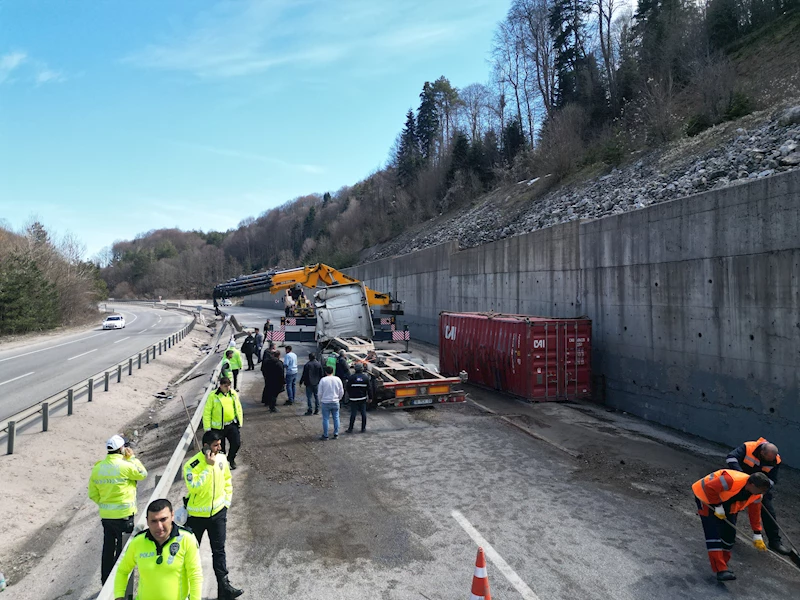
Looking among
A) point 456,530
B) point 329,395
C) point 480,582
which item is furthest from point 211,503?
point 329,395

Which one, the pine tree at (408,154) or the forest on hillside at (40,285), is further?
the pine tree at (408,154)

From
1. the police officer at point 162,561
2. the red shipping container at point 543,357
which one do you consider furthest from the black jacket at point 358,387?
the police officer at point 162,561

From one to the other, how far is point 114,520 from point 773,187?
37.9 ft

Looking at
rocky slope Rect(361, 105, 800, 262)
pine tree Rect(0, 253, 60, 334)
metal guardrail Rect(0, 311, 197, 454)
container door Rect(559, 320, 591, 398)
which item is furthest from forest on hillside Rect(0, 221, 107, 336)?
container door Rect(559, 320, 591, 398)

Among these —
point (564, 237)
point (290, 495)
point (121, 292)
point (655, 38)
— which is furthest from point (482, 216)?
point (121, 292)

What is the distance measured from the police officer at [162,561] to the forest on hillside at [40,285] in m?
41.3

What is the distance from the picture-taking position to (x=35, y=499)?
9.45 metres

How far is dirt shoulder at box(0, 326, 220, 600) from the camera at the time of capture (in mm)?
7293

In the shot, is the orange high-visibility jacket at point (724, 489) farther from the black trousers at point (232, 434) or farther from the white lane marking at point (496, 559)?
the black trousers at point (232, 434)

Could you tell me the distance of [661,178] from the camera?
65.8 feet

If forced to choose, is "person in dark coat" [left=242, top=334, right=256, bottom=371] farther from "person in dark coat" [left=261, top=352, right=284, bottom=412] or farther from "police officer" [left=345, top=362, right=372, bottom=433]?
"police officer" [left=345, top=362, right=372, bottom=433]

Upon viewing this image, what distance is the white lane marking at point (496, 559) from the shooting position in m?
5.27

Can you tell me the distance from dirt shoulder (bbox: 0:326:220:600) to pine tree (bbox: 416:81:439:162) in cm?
5554

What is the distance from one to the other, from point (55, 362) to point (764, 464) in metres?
27.2
